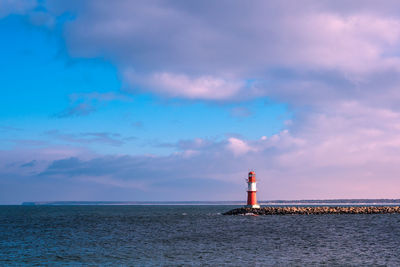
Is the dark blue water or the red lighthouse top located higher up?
the red lighthouse top

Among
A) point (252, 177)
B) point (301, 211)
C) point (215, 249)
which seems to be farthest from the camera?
point (301, 211)

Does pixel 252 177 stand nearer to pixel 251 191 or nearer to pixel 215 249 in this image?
pixel 251 191

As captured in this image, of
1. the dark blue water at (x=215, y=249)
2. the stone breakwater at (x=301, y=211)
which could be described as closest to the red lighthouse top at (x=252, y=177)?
the stone breakwater at (x=301, y=211)

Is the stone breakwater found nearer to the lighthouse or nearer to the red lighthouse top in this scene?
the lighthouse

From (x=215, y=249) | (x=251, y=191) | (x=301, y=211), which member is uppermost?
(x=251, y=191)

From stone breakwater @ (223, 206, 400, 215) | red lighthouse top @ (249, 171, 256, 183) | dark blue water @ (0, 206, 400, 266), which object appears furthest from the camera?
stone breakwater @ (223, 206, 400, 215)

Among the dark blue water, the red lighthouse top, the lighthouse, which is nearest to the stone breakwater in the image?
the lighthouse

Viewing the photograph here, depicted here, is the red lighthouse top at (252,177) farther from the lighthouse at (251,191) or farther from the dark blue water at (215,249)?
the dark blue water at (215,249)

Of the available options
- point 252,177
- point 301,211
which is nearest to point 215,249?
point 252,177

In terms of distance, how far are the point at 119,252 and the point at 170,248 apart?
12.2 ft

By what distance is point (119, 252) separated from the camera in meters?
30.5

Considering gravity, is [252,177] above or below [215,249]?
above

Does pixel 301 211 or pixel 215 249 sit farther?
pixel 301 211

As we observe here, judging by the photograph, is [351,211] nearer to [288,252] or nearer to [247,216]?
[247,216]
